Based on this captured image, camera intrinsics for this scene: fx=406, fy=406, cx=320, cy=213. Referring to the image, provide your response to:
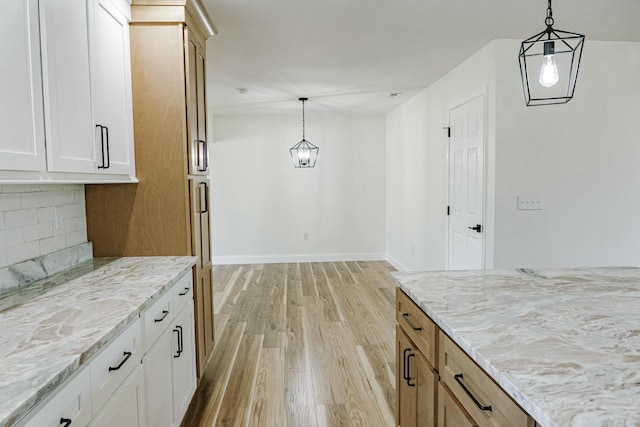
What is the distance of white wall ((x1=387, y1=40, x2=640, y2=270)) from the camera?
3.43 meters

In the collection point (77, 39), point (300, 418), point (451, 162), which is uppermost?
point (77, 39)

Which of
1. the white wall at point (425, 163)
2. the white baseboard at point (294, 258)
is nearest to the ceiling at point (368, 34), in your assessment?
the white wall at point (425, 163)

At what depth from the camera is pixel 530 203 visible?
3479 mm

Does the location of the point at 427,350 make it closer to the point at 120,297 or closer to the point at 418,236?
the point at 120,297

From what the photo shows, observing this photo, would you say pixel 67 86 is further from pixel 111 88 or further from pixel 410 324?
pixel 410 324

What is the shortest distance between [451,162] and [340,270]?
8.89 ft

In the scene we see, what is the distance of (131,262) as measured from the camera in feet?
7.68

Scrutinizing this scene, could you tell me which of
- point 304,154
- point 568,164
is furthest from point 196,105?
point 304,154

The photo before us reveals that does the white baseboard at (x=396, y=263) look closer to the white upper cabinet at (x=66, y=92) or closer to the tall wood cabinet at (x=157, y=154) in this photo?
the tall wood cabinet at (x=157, y=154)

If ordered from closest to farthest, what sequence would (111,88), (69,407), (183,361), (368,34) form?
(69,407), (111,88), (183,361), (368,34)

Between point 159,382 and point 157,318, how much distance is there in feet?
0.97

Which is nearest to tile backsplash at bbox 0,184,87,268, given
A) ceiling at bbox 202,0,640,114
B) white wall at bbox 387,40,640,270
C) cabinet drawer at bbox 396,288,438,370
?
ceiling at bbox 202,0,640,114

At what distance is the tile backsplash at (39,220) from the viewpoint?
6.00 ft

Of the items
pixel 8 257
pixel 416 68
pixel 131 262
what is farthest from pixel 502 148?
pixel 8 257
